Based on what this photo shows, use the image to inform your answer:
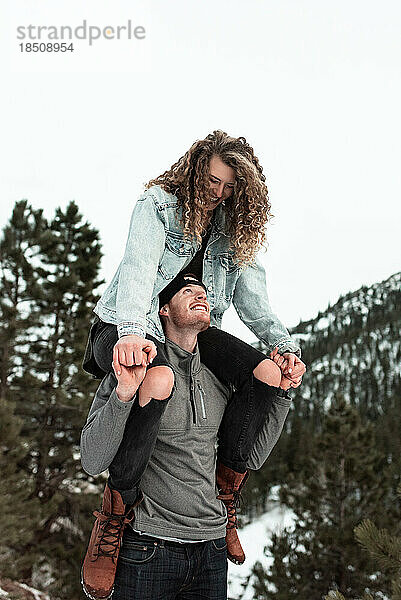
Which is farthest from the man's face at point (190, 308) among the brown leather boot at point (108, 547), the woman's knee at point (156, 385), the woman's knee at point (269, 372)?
the brown leather boot at point (108, 547)

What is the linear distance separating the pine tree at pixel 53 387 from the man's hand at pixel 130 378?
451 inches

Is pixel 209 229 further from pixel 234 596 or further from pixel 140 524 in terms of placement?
pixel 234 596

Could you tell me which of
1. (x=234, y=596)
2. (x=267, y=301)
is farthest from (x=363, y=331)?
(x=267, y=301)

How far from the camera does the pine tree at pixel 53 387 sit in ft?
41.6

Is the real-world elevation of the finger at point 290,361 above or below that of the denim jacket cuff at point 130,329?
below

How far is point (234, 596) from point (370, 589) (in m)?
5.47

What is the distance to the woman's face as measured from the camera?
1998mm

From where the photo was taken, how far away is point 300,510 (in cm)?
1323

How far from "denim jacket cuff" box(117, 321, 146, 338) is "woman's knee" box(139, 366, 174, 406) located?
119 millimetres

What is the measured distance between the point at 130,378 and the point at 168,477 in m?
0.50

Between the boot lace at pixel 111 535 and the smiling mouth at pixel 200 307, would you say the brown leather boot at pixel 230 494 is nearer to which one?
the boot lace at pixel 111 535

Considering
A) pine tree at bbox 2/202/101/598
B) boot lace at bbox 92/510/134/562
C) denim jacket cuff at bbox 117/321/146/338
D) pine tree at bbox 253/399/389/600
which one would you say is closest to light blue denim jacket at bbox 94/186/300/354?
denim jacket cuff at bbox 117/321/146/338

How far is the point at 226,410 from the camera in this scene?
2.13 meters

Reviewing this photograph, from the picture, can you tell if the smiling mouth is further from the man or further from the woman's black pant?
the woman's black pant
